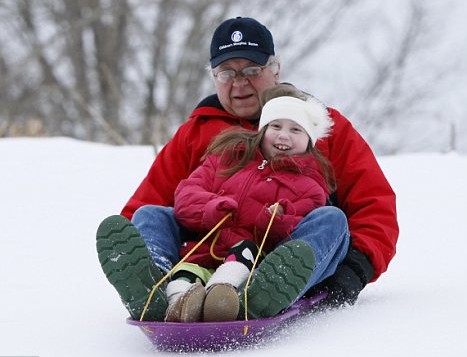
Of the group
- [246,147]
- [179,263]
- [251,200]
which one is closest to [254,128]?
[246,147]

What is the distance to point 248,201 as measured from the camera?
318 centimetres

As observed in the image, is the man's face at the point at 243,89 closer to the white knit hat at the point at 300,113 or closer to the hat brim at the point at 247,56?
the hat brim at the point at 247,56

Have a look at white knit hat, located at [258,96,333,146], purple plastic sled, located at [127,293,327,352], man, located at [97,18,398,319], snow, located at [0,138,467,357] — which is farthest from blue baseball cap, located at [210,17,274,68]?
purple plastic sled, located at [127,293,327,352]

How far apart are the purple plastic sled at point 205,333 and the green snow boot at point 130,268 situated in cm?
6

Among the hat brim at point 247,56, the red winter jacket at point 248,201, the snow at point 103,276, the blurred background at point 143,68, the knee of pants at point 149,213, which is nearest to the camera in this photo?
the snow at point 103,276

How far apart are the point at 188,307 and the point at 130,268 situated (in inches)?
7.8

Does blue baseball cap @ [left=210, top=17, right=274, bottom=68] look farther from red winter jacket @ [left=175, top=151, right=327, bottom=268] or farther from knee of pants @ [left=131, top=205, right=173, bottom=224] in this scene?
knee of pants @ [left=131, top=205, right=173, bottom=224]

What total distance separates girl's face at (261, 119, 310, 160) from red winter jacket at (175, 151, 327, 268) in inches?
1.7

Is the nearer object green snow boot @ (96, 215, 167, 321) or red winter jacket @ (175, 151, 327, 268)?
green snow boot @ (96, 215, 167, 321)

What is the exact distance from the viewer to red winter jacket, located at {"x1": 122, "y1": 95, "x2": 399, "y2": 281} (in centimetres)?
351

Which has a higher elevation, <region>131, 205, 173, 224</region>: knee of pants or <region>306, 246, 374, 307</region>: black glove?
<region>131, 205, 173, 224</region>: knee of pants

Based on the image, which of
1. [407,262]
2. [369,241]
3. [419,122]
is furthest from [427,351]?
[419,122]

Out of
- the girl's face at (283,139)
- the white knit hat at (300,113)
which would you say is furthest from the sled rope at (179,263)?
the white knit hat at (300,113)

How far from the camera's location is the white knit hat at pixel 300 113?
3.37m
